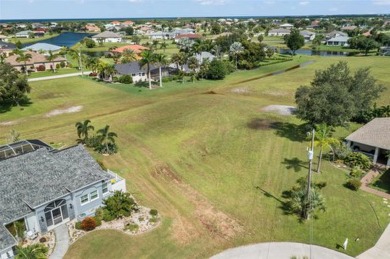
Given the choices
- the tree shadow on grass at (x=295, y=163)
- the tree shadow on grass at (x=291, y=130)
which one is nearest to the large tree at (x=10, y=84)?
the tree shadow on grass at (x=291, y=130)

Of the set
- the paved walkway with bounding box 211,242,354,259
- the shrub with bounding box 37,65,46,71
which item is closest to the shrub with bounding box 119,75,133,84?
the shrub with bounding box 37,65,46,71

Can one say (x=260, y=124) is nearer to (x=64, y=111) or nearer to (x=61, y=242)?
(x=61, y=242)

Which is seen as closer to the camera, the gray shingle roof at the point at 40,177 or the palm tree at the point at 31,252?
the palm tree at the point at 31,252

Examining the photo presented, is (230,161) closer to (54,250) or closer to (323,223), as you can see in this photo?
(323,223)

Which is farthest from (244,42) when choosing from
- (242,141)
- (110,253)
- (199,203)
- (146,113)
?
(110,253)

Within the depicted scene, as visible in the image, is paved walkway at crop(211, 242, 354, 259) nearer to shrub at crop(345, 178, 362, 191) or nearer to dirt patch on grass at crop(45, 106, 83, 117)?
shrub at crop(345, 178, 362, 191)

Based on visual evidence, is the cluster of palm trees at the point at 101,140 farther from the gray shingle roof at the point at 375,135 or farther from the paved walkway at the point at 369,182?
the gray shingle roof at the point at 375,135
